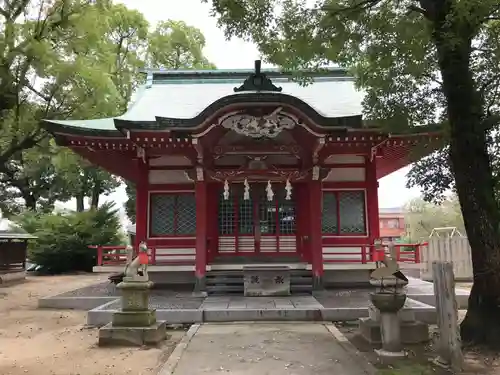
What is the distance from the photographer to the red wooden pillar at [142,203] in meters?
11.2

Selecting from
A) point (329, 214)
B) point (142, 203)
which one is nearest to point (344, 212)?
point (329, 214)

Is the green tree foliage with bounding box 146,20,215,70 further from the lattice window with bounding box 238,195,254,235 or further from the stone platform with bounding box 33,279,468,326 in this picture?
the stone platform with bounding box 33,279,468,326

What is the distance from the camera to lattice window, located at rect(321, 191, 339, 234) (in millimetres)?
11328

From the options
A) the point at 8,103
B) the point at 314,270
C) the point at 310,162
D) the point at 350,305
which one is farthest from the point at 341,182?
the point at 8,103

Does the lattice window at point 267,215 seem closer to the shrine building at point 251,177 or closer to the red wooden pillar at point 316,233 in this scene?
the shrine building at point 251,177

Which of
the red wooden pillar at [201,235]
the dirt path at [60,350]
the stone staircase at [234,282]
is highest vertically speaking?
the red wooden pillar at [201,235]

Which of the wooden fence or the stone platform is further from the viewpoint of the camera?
the wooden fence

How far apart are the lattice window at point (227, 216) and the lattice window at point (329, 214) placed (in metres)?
2.47

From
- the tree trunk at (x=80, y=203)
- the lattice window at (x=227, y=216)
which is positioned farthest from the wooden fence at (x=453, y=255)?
the tree trunk at (x=80, y=203)

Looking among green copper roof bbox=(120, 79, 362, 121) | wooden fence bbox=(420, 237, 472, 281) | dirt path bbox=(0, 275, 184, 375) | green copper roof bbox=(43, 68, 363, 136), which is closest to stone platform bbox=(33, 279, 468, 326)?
dirt path bbox=(0, 275, 184, 375)

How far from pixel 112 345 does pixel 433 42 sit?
6.63 meters

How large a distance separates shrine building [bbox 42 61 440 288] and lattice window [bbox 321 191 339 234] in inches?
1.0

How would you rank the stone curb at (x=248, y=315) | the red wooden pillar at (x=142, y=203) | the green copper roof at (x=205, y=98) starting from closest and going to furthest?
the stone curb at (x=248, y=315)
the red wooden pillar at (x=142, y=203)
the green copper roof at (x=205, y=98)

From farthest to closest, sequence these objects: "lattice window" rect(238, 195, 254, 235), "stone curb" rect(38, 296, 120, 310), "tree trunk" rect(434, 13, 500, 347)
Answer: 1. "lattice window" rect(238, 195, 254, 235)
2. "stone curb" rect(38, 296, 120, 310)
3. "tree trunk" rect(434, 13, 500, 347)
